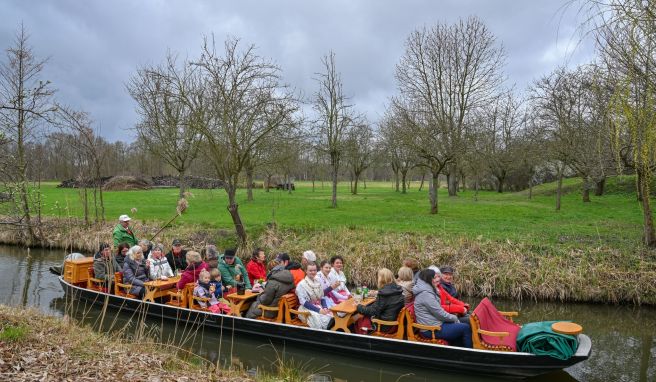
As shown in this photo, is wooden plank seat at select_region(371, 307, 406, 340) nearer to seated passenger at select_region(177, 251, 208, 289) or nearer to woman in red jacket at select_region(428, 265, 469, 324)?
woman in red jacket at select_region(428, 265, 469, 324)

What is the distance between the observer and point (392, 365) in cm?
800

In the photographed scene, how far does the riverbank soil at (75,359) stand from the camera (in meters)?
4.87

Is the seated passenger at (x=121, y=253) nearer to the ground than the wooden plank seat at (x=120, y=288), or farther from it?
farther from it

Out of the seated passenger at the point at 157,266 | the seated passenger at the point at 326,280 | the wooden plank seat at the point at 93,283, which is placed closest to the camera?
the seated passenger at the point at 326,280

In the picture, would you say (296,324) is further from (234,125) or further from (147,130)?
(147,130)

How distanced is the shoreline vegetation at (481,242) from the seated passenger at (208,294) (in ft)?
9.22

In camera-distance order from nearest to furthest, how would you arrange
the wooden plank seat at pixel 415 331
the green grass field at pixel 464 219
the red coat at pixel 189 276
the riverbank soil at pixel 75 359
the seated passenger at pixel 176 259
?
the riverbank soil at pixel 75 359 → the wooden plank seat at pixel 415 331 → the red coat at pixel 189 276 → the seated passenger at pixel 176 259 → the green grass field at pixel 464 219

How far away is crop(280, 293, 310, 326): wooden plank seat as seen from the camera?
28.5 ft

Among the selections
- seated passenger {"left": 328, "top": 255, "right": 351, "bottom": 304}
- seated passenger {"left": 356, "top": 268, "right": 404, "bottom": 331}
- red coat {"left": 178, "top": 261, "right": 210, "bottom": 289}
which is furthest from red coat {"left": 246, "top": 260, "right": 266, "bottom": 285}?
seated passenger {"left": 356, "top": 268, "right": 404, "bottom": 331}

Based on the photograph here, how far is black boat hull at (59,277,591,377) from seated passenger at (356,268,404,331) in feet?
1.36

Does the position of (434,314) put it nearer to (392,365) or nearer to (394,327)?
(394,327)

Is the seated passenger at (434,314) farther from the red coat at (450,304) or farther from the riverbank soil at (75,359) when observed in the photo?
the riverbank soil at (75,359)

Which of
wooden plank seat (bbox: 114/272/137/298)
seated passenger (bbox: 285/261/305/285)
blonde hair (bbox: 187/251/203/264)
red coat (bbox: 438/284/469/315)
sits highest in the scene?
blonde hair (bbox: 187/251/203/264)

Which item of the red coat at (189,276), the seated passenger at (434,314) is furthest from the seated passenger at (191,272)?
the seated passenger at (434,314)
